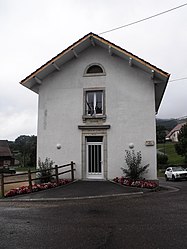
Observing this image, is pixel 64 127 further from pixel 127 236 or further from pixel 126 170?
pixel 127 236

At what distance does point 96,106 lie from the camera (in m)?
15.9

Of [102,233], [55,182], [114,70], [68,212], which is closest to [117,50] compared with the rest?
[114,70]

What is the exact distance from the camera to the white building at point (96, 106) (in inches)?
590

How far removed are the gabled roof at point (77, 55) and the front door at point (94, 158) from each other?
15.0ft

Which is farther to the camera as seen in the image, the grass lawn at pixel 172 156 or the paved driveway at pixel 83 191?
the grass lawn at pixel 172 156

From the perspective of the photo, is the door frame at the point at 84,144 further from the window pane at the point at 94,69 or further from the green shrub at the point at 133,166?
the window pane at the point at 94,69

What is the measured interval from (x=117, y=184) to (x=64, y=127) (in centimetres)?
454

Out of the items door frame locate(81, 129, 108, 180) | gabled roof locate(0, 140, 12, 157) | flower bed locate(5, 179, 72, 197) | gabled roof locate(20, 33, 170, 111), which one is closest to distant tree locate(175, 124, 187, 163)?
gabled roof locate(20, 33, 170, 111)

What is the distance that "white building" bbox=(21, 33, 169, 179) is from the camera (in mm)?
14977

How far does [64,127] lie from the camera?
52.1 ft

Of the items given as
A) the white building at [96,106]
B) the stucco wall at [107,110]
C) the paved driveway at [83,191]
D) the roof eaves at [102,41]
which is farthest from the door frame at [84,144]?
the roof eaves at [102,41]

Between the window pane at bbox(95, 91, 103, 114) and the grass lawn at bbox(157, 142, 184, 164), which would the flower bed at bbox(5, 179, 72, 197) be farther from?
the grass lawn at bbox(157, 142, 184, 164)

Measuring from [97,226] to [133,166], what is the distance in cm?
809

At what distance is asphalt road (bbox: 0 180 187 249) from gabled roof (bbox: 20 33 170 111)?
7.71 meters
